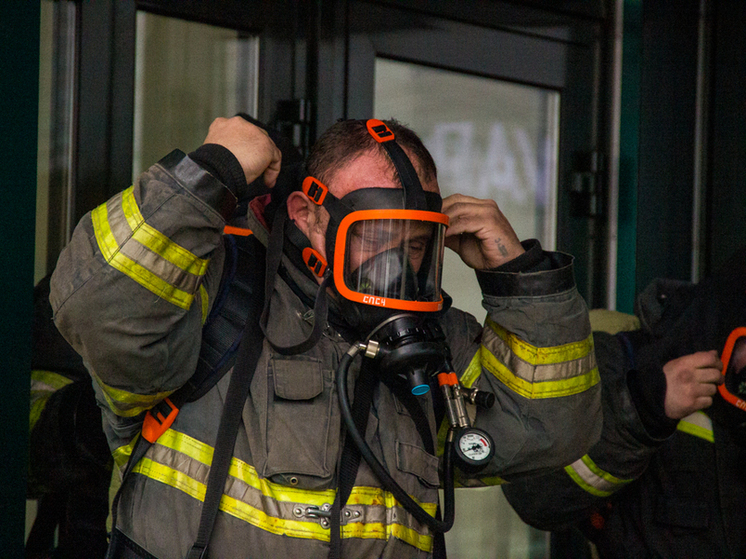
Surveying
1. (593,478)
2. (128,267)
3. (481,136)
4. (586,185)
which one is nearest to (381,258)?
(128,267)

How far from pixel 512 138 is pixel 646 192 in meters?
0.61

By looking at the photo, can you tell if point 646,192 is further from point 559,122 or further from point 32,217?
point 32,217

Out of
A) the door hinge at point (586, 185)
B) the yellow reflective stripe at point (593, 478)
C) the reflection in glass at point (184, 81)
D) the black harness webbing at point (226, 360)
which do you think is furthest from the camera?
the door hinge at point (586, 185)

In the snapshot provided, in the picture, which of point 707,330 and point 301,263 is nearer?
point 301,263

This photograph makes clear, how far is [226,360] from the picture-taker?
161 centimetres

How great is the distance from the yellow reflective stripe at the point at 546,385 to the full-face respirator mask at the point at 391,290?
138 mm

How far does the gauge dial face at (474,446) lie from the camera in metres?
1.69

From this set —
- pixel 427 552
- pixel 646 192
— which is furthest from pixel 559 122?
pixel 427 552

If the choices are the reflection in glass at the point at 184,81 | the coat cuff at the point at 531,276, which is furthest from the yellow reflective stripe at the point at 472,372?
the reflection in glass at the point at 184,81

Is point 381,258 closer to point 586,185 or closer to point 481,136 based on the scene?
point 481,136

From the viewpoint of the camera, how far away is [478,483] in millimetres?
1959

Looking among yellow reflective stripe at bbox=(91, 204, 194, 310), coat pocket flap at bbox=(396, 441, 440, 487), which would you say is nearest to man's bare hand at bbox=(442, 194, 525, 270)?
coat pocket flap at bbox=(396, 441, 440, 487)

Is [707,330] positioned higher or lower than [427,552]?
higher

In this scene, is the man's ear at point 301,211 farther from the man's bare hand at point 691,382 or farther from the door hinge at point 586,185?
the door hinge at point 586,185
